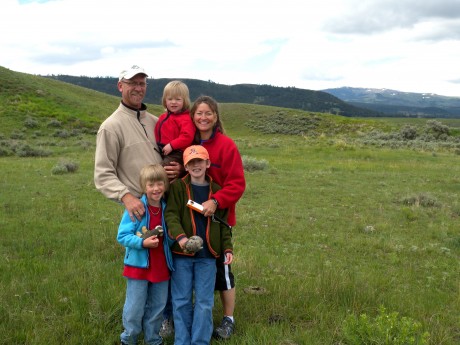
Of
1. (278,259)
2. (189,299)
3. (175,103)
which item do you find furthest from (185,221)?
(278,259)

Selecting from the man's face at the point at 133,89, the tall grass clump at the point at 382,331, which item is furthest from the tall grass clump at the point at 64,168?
the tall grass clump at the point at 382,331

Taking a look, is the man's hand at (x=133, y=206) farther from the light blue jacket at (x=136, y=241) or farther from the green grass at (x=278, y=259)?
the green grass at (x=278, y=259)

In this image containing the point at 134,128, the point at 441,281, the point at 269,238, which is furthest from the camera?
the point at 269,238

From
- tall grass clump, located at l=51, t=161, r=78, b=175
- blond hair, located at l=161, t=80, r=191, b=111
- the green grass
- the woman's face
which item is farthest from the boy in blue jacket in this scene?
tall grass clump, located at l=51, t=161, r=78, b=175

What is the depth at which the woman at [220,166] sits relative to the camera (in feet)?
12.4

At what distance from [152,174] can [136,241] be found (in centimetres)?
57

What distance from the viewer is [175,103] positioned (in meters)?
3.91

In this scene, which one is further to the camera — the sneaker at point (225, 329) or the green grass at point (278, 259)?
the green grass at point (278, 259)

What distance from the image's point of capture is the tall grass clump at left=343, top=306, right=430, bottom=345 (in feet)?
11.5

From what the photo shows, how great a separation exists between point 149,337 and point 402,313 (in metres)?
2.78

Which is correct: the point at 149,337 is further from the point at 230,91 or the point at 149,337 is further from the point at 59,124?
the point at 230,91

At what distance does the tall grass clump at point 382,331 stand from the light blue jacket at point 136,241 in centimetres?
168

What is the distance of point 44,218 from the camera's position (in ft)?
29.0

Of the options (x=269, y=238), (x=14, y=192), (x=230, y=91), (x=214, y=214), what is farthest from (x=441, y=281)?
(x=230, y=91)
